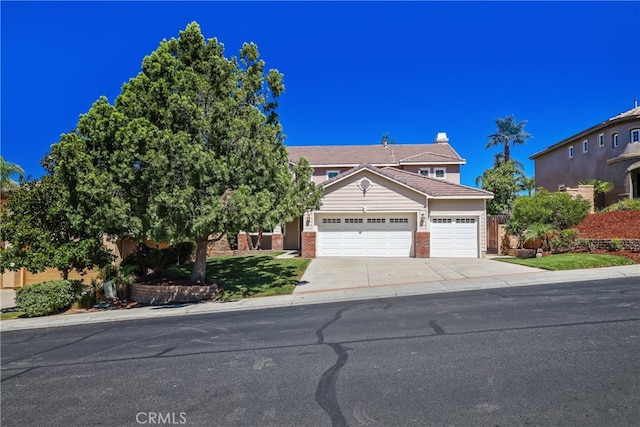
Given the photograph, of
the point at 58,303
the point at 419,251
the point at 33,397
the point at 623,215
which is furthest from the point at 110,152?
the point at 623,215

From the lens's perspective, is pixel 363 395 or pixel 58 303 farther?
pixel 58 303

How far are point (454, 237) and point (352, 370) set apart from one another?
1712 cm

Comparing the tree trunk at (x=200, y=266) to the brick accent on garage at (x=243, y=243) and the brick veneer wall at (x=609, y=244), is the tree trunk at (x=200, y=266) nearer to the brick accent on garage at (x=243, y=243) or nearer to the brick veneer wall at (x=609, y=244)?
the brick accent on garage at (x=243, y=243)

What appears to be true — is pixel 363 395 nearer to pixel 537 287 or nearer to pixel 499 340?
pixel 499 340

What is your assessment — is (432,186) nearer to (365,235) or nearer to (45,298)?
(365,235)

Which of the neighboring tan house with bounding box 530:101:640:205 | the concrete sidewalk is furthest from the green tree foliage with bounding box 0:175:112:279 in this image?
the neighboring tan house with bounding box 530:101:640:205

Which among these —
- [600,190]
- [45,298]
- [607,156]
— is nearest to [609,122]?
[607,156]

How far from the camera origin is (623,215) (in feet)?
71.9

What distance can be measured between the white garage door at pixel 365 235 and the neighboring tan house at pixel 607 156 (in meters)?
17.1

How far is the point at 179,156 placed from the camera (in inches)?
462

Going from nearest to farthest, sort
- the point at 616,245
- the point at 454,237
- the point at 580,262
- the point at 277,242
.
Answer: the point at 580,262, the point at 616,245, the point at 454,237, the point at 277,242

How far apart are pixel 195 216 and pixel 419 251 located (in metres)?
12.5

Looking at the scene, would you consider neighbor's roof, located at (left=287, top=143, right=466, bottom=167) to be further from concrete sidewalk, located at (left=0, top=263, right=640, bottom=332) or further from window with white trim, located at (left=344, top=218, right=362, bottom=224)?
concrete sidewalk, located at (left=0, top=263, right=640, bottom=332)

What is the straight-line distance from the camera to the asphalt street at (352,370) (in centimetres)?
431
